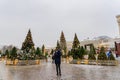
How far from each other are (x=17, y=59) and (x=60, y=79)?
19822 mm

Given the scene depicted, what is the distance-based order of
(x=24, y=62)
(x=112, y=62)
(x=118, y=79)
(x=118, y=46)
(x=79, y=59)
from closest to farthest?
(x=118, y=79) → (x=112, y=62) → (x=24, y=62) → (x=79, y=59) → (x=118, y=46)

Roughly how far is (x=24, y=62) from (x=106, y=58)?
11.2 meters

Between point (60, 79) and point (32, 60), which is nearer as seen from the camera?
point (60, 79)

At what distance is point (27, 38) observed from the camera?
2152 inches

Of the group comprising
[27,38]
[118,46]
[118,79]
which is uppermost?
[27,38]

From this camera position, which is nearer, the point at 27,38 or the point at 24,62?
the point at 24,62

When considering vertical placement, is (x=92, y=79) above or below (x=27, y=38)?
below

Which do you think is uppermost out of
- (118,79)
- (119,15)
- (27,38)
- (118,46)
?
(119,15)

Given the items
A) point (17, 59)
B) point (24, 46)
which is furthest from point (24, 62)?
point (24, 46)

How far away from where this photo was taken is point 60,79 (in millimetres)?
11000

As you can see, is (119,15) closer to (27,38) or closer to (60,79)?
(27,38)

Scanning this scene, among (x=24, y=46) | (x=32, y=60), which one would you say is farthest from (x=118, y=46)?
(x=24, y=46)

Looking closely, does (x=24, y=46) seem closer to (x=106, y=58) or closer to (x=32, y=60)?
(x=32, y=60)

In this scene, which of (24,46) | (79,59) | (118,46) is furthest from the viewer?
(24,46)
